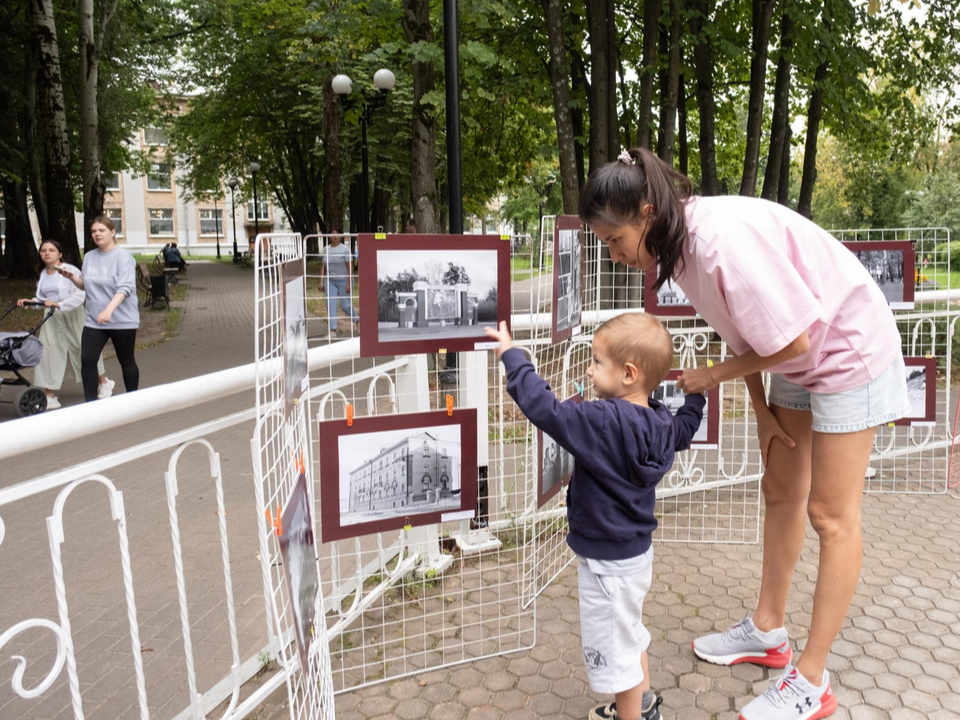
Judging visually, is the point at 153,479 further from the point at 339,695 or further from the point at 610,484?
the point at 610,484

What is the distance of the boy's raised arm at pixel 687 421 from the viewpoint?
89.8 inches

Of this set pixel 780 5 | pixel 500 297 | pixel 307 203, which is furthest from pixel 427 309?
pixel 307 203

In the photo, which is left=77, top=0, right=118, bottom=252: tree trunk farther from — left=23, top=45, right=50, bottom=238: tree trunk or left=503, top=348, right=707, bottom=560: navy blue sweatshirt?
left=503, top=348, right=707, bottom=560: navy blue sweatshirt

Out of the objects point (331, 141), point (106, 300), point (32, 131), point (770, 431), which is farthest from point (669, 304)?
point (32, 131)

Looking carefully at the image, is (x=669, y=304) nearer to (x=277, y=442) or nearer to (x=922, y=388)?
(x=922, y=388)

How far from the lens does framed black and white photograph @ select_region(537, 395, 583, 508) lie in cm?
294

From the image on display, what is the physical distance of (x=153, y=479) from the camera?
Result: 5.70 meters

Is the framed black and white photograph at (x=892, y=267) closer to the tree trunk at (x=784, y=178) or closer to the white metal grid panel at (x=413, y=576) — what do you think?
the white metal grid panel at (x=413, y=576)

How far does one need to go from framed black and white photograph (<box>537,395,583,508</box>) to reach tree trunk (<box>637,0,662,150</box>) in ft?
21.1

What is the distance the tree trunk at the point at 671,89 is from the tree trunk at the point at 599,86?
726 mm

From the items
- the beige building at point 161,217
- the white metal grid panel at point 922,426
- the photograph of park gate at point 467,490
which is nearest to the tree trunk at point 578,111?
the photograph of park gate at point 467,490

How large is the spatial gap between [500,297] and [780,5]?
7636 millimetres

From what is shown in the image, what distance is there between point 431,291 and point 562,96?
6.47m

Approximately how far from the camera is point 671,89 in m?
8.98
